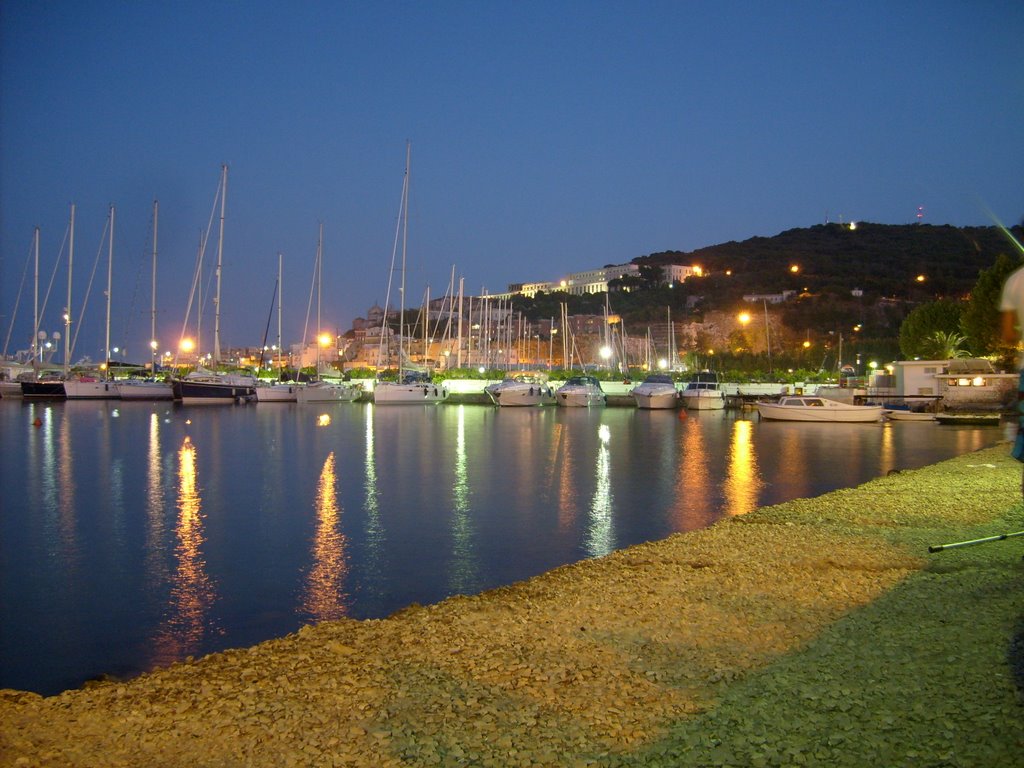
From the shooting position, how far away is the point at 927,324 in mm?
58594

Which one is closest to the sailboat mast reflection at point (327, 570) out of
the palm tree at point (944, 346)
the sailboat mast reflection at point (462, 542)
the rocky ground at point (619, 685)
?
the sailboat mast reflection at point (462, 542)

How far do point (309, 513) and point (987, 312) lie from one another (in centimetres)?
4439

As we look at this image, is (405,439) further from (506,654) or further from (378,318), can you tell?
(378,318)

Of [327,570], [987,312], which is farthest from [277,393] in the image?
[327,570]

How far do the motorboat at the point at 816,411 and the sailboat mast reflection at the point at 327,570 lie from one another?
26598mm

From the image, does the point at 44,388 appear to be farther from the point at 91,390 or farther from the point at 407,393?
the point at 407,393

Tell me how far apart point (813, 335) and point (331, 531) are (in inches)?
4140

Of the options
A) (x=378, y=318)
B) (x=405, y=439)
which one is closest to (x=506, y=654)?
(x=405, y=439)

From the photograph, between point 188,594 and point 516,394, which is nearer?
point 188,594

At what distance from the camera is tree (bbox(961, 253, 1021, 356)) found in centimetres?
4544

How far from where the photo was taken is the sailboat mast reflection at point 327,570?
8.05m

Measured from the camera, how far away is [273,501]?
14.6 metres

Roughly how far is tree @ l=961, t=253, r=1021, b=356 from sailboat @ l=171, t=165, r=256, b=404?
42388mm

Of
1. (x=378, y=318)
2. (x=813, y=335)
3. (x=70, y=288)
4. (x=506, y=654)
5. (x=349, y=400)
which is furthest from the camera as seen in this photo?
(x=378, y=318)
